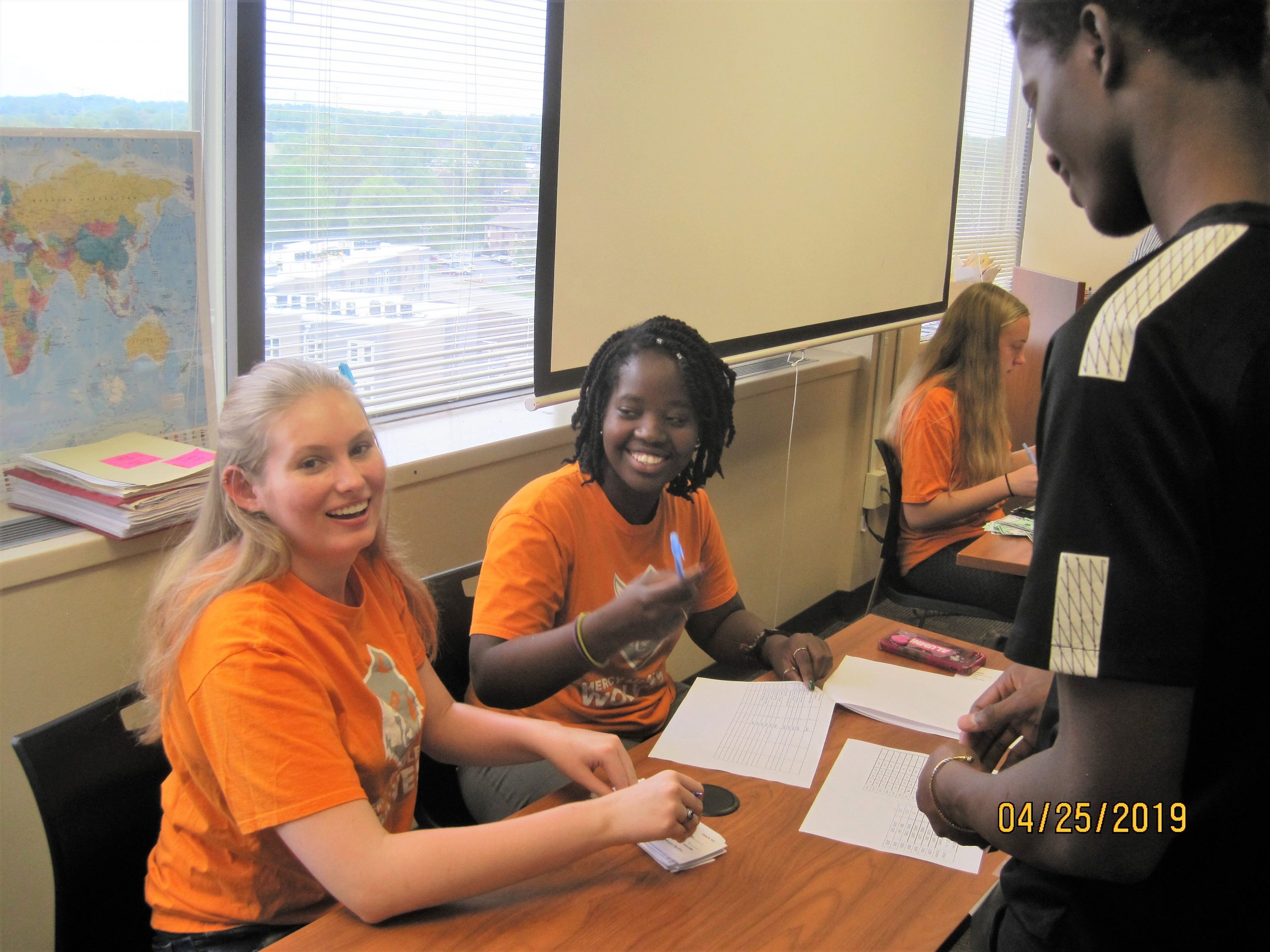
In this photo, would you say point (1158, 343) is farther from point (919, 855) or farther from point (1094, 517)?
point (919, 855)

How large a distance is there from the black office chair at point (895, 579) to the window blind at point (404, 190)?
3.97 feet

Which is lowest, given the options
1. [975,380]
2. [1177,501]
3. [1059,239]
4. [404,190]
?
[975,380]

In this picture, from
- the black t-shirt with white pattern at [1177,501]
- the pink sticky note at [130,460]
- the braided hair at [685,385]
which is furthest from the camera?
the braided hair at [685,385]

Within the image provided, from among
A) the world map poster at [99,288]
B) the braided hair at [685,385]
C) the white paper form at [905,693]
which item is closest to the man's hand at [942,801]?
the white paper form at [905,693]

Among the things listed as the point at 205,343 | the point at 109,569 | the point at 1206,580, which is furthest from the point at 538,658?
the point at 1206,580

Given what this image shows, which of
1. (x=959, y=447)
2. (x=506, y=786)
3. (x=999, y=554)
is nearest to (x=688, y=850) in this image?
(x=506, y=786)

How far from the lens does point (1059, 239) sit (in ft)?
17.1

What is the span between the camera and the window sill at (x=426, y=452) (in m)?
1.57

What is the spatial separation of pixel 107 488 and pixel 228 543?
0.49 metres

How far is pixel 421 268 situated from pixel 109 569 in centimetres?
105

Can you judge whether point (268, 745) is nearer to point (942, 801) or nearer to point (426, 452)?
point (942, 801)

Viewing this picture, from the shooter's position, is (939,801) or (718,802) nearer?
(939,801)

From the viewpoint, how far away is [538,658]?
1513mm

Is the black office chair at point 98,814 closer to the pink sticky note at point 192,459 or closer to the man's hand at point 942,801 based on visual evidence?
the pink sticky note at point 192,459
